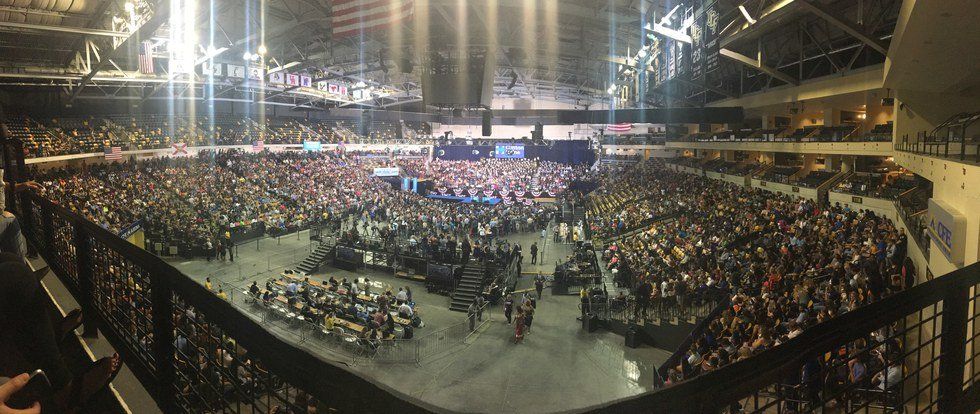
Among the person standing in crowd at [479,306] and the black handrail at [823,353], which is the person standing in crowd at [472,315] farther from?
the black handrail at [823,353]

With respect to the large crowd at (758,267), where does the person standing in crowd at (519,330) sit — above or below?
below

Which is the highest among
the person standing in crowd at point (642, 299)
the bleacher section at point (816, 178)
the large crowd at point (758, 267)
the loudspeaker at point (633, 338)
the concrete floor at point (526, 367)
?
the bleacher section at point (816, 178)

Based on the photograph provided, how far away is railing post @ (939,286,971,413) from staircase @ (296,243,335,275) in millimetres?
19048

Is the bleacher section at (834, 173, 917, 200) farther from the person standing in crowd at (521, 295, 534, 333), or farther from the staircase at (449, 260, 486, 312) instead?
the staircase at (449, 260, 486, 312)

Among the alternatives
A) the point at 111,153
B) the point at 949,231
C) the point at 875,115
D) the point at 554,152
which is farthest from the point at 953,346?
the point at 554,152

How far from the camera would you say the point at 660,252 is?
15.7m

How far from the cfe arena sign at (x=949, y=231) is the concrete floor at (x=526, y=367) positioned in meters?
5.27

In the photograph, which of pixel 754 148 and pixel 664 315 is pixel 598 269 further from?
pixel 754 148

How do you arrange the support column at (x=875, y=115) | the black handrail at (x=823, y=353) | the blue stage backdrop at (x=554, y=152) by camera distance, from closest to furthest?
the black handrail at (x=823, y=353) → the support column at (x=875, y=115) → the blue stage backdrop at (x=554, y=152)

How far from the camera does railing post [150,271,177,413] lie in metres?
2.28

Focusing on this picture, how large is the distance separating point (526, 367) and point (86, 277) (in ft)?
28.9

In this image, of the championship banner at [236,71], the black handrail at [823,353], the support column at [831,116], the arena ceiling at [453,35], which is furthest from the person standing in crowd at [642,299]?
the championship banner at [236,71]

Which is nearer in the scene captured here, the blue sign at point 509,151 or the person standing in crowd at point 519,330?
the person standing in crowd at point 519,330

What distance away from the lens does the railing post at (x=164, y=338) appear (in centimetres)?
228
